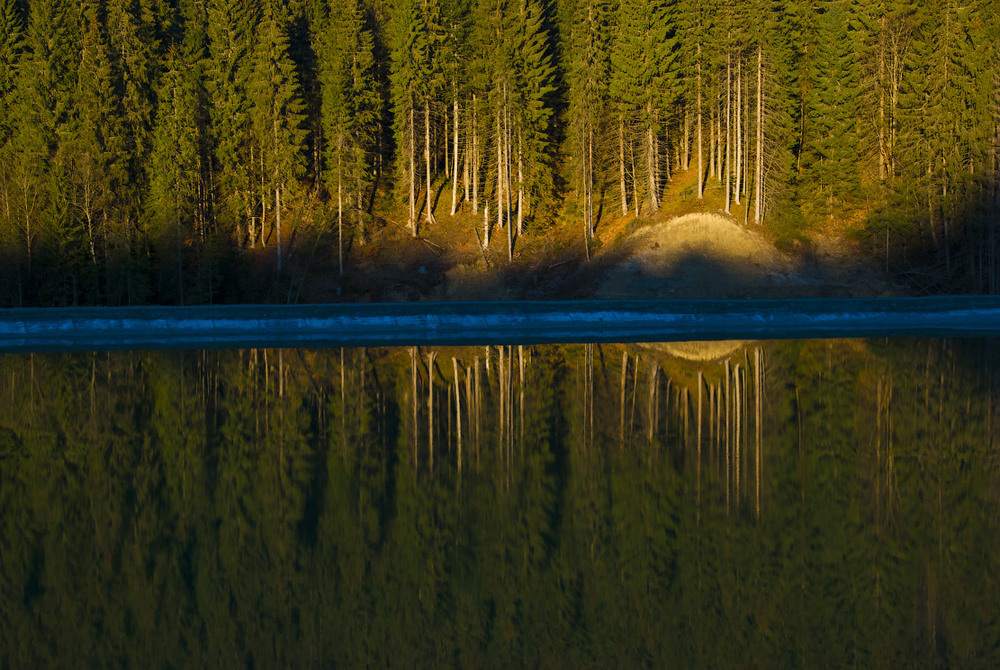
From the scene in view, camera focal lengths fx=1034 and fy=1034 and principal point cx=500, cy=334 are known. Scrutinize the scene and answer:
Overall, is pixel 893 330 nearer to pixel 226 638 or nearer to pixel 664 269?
pixel 664 269

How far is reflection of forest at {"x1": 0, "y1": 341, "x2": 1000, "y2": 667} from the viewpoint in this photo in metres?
6.95

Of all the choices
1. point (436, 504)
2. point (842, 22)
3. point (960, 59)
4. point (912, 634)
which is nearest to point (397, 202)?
point (842, 22)

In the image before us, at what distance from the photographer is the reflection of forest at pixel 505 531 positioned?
6.95 metres

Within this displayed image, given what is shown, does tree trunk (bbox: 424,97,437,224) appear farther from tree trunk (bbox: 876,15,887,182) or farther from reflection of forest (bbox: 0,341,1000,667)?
reflection of forest (bbox: 0,341,1000,667)

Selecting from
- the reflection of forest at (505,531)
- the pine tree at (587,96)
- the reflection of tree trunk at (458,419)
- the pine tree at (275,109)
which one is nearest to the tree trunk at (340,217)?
the pine tree at (275,109)

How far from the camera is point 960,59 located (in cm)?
5091

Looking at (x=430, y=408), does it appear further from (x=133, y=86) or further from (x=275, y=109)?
(x=133, y=86)

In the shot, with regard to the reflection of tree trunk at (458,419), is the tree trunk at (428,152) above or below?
above

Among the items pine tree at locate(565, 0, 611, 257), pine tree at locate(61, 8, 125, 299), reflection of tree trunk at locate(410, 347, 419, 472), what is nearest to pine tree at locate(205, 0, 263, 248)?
pine tree at locate(61, 8, 125, 299)

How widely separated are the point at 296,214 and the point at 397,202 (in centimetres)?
647

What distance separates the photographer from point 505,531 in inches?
362

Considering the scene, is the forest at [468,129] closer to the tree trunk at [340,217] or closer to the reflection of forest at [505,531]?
the tree trunk at [340,217]

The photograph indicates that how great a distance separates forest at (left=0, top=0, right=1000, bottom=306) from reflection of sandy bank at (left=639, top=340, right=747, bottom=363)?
936 inches

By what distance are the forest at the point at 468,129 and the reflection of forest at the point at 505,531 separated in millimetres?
36638
